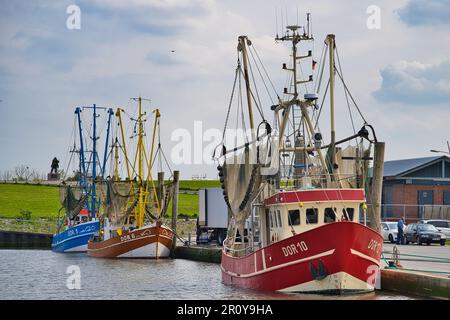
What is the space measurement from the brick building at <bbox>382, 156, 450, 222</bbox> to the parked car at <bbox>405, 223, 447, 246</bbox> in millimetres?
8957

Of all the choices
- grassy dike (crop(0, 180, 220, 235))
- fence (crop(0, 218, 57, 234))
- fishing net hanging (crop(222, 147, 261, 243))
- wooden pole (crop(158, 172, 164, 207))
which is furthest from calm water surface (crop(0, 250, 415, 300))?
fence (crop(0, 218, 57, 234))

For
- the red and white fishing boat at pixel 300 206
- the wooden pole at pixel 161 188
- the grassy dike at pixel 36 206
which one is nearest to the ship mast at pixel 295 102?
the red and white fishing boat at pixel 300 206

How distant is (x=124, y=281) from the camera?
45.2 m

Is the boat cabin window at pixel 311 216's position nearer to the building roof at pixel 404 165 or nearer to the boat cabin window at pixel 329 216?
the boat cabin window at pixel 329 216

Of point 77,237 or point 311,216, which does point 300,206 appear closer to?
point 311,216

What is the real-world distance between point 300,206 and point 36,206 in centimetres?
9127

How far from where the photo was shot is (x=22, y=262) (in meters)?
61.8

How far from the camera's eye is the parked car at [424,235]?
5834 cm

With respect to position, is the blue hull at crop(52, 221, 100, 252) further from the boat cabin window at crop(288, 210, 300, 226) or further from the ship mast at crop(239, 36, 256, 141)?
the boat cabin window at crop(288, 210, 300, 226)

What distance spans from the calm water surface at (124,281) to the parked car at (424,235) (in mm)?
13219

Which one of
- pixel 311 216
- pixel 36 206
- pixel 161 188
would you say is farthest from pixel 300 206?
pixel 36 206

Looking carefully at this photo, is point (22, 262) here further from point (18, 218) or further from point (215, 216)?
point (18, 218)

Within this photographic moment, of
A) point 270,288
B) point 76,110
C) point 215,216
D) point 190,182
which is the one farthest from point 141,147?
point 190,182

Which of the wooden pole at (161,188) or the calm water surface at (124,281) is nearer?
the calm water surface at (124,281)
